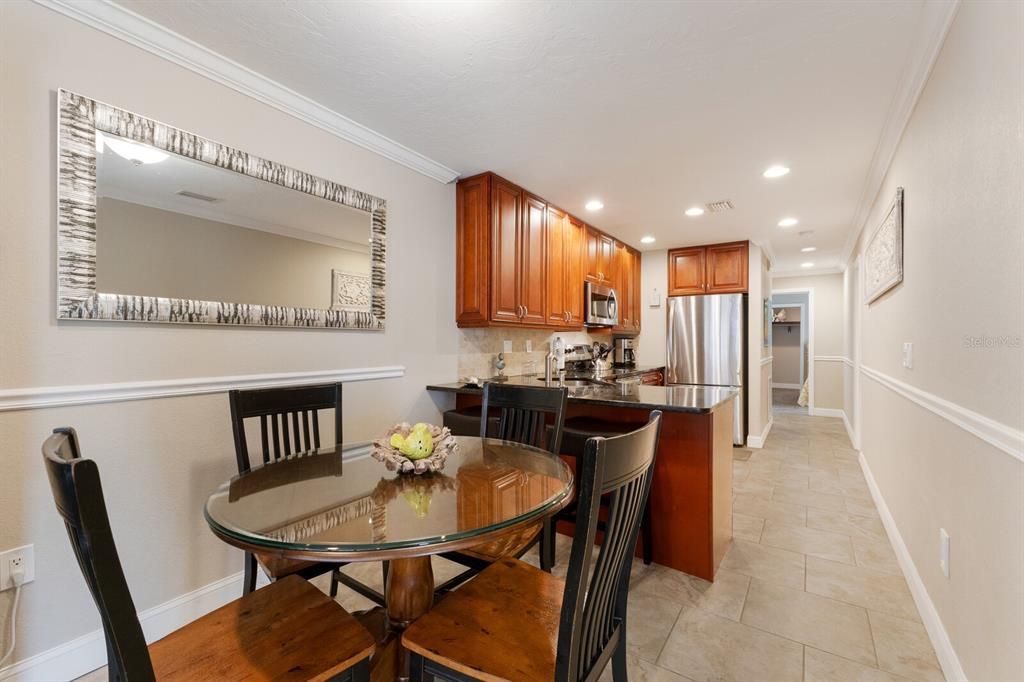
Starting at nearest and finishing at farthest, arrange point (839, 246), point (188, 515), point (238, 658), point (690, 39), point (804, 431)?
point (238, 658), point (690, 39), point (188, 515), point (839, 246), point (804, 431)

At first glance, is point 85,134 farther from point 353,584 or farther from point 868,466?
point 868,466

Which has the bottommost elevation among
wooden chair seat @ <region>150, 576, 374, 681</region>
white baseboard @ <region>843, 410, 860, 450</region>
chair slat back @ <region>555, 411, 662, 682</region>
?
white baseboard @ <region>843, 410, 860, 450</region>

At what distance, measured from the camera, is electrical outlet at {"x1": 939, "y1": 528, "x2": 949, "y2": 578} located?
5.22ft

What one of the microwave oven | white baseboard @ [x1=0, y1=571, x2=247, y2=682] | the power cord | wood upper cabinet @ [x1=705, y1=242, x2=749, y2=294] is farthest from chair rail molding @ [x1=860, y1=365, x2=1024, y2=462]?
the power cord

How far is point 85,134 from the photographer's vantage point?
155 cm

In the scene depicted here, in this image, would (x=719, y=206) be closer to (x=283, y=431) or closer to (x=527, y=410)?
(x=527, y=410)

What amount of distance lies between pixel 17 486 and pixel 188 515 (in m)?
0.54

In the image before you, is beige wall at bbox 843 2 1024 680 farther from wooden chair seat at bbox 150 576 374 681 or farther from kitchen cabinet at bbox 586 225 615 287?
kitchen cabinet at bbox 586 225 615 287

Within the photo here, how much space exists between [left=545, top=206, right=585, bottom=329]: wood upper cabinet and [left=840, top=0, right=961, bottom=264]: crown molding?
212 centimetres

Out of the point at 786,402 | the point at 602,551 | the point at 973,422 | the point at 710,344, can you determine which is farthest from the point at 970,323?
the point at 786,402

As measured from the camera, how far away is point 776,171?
2924 millimetres

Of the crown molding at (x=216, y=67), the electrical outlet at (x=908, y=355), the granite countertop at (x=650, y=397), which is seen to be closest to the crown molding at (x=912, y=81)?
the electrical outlet at (x=908, y=355)

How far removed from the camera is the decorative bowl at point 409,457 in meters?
1.37

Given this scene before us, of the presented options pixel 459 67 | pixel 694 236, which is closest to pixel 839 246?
pixel 694 236
